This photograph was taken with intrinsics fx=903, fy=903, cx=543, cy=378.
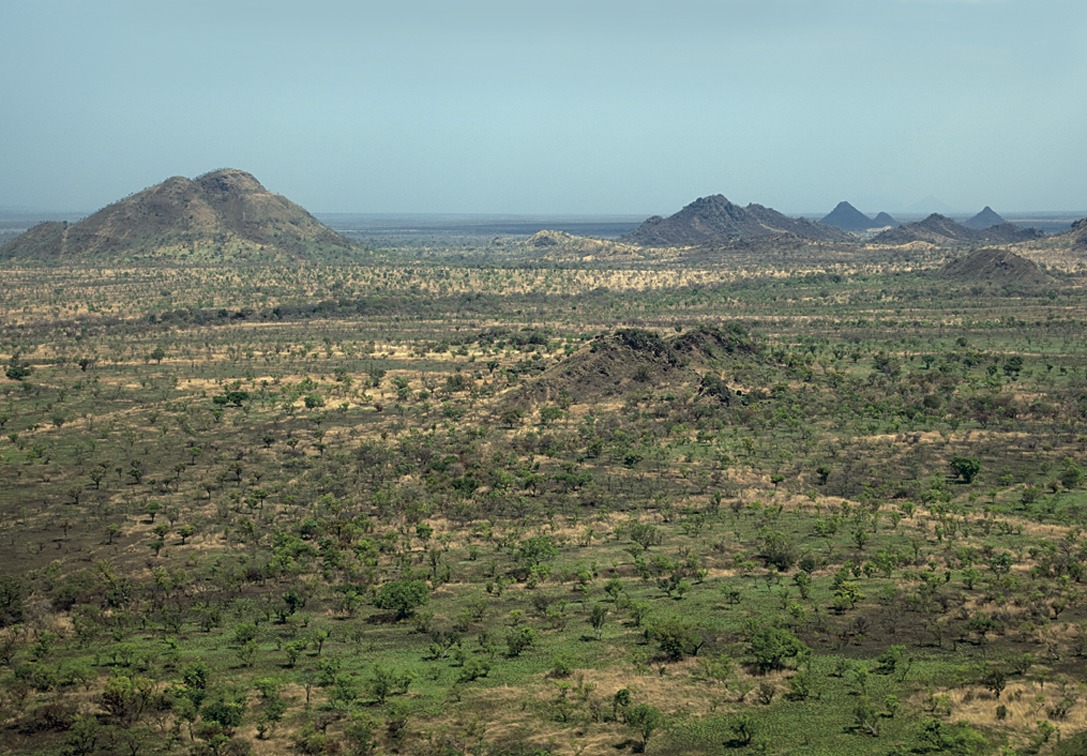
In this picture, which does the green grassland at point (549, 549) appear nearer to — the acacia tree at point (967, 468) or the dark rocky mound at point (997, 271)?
the acacia tree at point (967, 468)

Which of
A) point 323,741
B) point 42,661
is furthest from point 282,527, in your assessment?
point 323,741

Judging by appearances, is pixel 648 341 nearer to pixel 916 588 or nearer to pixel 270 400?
pixel 270 400

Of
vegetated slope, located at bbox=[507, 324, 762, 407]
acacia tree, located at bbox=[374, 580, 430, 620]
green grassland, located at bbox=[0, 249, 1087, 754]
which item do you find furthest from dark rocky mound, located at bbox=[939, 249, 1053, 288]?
acacia tree, located at bbox=[374, 580, 430, 620]

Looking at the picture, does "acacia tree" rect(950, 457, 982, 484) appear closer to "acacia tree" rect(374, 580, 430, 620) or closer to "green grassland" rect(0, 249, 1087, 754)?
"green grassland" rect(0, 249, 1087, 754)

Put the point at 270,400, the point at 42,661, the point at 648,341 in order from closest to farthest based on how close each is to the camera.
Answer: the point at 42,661 → the point at 270,400 → the point at 648,341

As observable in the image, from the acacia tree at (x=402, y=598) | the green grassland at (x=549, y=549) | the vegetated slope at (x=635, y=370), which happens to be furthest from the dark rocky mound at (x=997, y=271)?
the acacia tree at (x=402, y=598)

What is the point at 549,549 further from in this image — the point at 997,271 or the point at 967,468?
the point at 997,271
